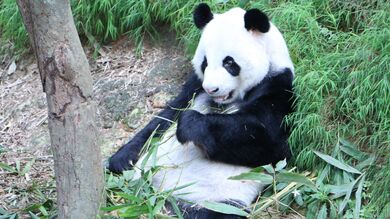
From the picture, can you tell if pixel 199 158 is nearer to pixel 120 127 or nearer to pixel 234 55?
pixel 234 55

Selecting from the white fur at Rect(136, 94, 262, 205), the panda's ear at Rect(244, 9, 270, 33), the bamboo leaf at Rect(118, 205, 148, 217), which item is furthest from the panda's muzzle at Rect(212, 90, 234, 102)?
the bamboo leaf at Rect(118, 205, 148, 217)

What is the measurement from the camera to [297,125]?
4.55m

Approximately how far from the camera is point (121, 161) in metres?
4.88

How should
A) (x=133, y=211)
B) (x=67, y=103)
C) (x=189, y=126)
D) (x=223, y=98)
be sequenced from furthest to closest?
(x=223, y=98) → (x=189, y=126) → (x=133, y=211) → (x=67, y=103)

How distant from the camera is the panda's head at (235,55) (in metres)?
4.59

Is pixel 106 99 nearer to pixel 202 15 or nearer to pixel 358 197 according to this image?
pixel 202 15

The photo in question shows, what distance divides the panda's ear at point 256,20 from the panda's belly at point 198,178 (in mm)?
865

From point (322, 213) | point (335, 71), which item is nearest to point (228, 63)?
point (335, 71)

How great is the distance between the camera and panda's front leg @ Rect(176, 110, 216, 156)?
14.6ft

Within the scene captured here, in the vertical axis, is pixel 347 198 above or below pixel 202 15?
below

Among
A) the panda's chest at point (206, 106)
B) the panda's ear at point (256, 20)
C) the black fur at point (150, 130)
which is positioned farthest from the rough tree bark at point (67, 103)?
the panda's ear at point (256, 20)

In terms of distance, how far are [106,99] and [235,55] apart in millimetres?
1563

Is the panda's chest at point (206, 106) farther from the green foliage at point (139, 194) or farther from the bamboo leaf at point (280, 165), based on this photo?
the bamboo leaf at point (280, 165)

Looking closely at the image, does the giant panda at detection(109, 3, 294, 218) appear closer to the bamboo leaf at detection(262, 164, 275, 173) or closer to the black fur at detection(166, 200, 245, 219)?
the black fur at detection(166, 200, 245, 219)
